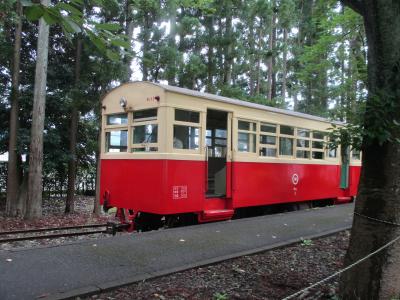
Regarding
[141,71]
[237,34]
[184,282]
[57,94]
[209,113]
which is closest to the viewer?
[184,282]

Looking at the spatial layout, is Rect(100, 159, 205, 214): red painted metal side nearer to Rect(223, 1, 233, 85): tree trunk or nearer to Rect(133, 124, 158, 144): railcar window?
Rect(133, 124, 158, 144): railcar window

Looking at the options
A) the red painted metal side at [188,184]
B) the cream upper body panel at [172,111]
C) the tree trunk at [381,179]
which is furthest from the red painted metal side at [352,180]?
the tree trunk at [381,179]

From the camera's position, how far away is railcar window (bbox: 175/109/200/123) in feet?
25.8

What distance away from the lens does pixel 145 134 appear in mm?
8141

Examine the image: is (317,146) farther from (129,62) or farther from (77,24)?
(77,24)

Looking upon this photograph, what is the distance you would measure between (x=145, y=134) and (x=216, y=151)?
205 centimetres

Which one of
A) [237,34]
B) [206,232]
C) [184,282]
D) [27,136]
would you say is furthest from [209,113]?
[237,34]

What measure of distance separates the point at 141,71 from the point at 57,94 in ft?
14.4

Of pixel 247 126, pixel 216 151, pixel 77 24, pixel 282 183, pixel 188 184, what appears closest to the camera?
pixel 77 24

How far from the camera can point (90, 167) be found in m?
21.0

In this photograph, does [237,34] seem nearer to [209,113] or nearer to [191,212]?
[209,113]

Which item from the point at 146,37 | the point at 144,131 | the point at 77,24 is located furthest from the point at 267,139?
the point at 146,37

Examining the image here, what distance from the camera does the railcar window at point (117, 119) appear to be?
8.70m

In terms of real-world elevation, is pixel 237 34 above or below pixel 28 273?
above
